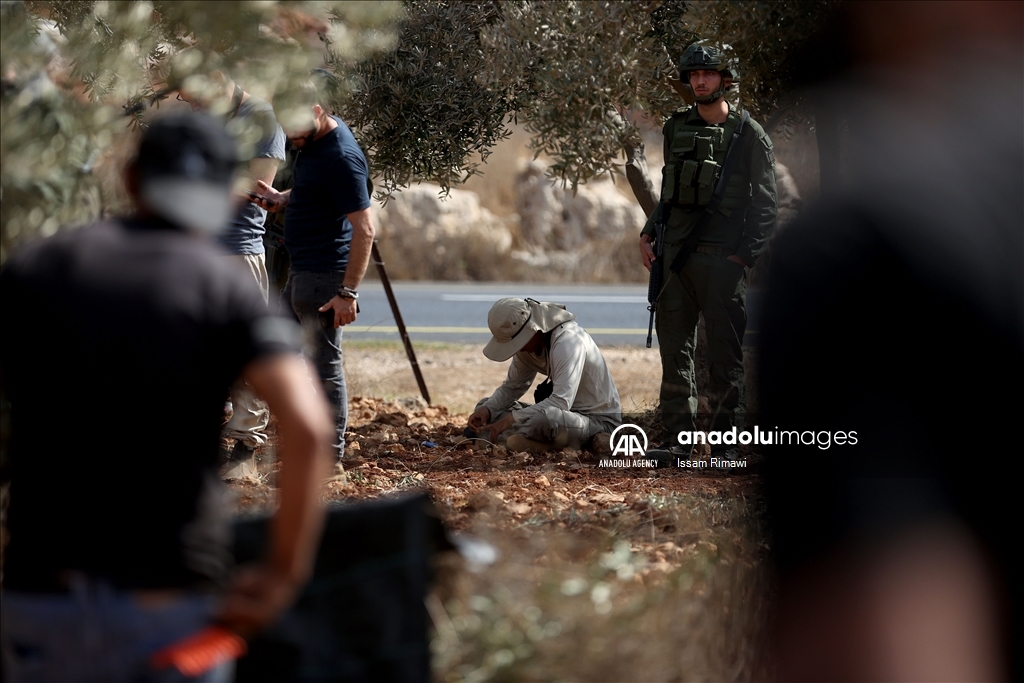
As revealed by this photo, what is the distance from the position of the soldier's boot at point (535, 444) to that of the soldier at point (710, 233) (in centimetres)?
48

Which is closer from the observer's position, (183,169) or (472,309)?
(183,169)

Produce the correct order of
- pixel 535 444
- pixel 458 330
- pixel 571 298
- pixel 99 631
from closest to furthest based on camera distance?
pixel 99 631 → pixel 535 444 → pixel 458 330 → pixel 571 298

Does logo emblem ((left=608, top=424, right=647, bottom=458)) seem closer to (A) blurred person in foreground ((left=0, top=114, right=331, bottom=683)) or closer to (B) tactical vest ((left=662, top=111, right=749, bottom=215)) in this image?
(B) tactical vest ((left=662, top=111, right=749, bottom=215))

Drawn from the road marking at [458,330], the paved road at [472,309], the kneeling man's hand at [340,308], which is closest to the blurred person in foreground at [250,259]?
the kneeling man's hand at [340,308]

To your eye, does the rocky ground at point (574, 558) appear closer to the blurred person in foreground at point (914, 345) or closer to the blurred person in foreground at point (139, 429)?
the blurred person in foreground at point (914, 345)

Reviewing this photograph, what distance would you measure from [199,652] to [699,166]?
3.90 meters

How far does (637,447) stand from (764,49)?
2.21 meters

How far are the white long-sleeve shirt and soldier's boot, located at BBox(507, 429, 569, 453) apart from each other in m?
0.10

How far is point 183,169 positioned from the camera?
5.29 ft

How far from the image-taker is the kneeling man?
530 centimetres

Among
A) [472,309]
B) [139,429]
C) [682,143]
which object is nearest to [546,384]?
[682,143]

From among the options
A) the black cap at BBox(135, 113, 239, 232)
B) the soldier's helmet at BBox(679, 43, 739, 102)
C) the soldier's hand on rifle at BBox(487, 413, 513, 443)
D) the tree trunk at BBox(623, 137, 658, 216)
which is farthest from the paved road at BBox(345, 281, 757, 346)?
the black cap at BBox(135, 113, 239, 232)

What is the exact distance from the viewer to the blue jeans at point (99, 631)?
61.3 inches

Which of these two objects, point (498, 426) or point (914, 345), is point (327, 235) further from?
point (914, 345)
